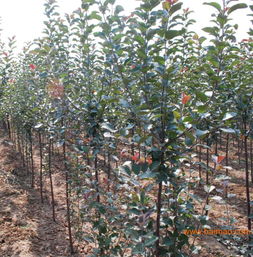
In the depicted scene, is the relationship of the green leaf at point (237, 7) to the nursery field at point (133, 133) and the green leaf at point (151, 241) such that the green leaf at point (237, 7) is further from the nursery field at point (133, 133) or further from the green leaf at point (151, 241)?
the green leaf at point (151, 241)

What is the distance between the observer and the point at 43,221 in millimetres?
5688

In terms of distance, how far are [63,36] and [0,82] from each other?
11.7 feet

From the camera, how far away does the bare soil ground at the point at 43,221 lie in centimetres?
451

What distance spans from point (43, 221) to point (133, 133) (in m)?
2.79

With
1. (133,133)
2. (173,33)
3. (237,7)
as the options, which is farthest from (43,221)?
(237,7)

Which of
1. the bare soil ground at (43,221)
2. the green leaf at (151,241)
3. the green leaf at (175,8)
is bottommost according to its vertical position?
the bare soil ground at (43,221)

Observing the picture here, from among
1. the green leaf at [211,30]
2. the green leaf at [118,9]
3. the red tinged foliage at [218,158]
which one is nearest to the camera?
the green leaf at [211,30]

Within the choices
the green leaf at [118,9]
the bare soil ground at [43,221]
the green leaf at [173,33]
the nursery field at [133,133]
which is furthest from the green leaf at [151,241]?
the green leaf at [118,9]

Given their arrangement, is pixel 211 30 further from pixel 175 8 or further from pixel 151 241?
pixel 151 241

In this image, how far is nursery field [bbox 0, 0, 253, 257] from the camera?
2.09 meters

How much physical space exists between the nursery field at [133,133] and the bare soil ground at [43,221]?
3 centimetres

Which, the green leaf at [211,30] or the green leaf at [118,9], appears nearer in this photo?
the green leaf at [211,30]

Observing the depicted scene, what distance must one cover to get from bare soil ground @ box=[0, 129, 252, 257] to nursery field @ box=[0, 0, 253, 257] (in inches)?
1.1

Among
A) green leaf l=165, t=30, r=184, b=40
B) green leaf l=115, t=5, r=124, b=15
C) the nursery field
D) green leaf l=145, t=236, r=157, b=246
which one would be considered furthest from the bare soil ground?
green leaf l=115, t=5, r=124, b=15
